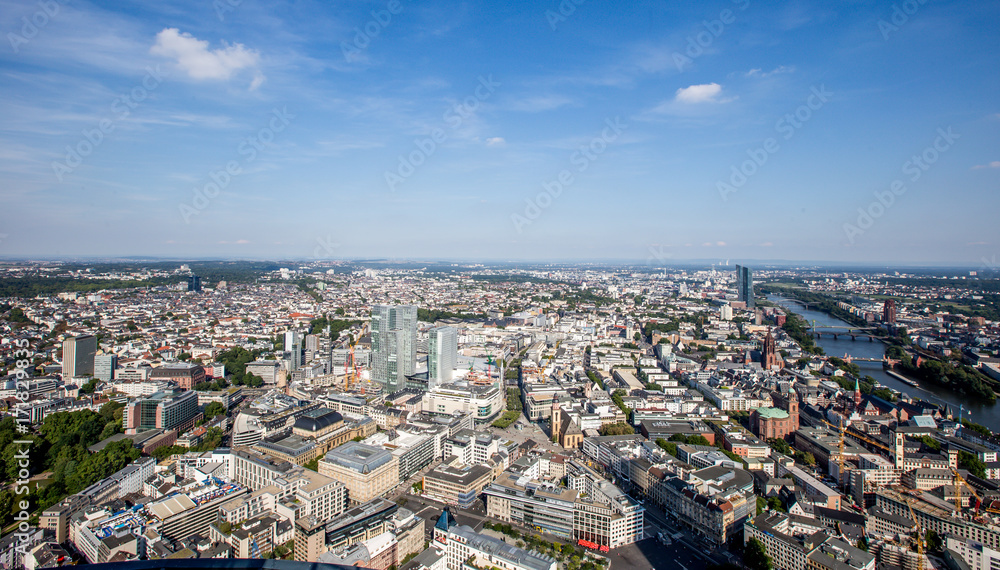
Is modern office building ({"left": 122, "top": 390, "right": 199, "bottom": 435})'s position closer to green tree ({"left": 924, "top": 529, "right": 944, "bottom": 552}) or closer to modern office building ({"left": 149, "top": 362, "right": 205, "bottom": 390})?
modern office building ({"left": 149, "top": 362, "right": 205, "bottom": 390})

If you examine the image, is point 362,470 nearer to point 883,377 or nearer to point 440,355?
point 440,355

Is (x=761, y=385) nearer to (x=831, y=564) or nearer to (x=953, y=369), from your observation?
(x=953, y=369)

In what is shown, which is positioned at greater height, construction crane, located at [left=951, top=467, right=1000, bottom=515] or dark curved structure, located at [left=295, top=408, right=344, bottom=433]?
dark curved structure, located at [left=295, top=408, right=344, bottom=433]

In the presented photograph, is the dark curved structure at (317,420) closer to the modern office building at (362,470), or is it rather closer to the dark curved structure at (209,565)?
the modern office building at (362,470)

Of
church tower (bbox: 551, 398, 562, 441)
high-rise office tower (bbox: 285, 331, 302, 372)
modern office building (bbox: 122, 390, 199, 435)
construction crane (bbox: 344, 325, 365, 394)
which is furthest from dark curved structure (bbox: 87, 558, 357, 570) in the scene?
high-rise office tower (bbox: 285, 331, 302, 372)

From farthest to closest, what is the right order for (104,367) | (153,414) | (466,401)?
(104,367), (466,401), (153,414)

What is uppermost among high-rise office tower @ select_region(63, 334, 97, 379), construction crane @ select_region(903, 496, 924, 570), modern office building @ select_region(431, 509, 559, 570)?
high-rise office tower @ select_region(63, 334, 97, 379)

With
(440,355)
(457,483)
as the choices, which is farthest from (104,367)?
(457,483)

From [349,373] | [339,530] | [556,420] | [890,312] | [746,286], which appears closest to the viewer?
[339,530]
